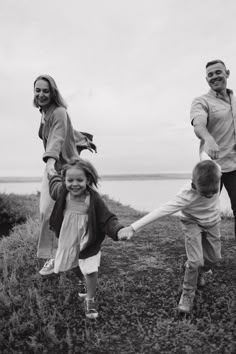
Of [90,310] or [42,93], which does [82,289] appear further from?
[42,93]

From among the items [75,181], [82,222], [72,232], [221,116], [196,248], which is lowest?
[196,248]

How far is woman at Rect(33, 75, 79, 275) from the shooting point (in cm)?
418

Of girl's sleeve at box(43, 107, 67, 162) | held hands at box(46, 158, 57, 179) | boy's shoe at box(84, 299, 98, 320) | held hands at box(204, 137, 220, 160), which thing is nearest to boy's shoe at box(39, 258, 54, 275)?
boy's shoe at box(84, 299, 98, 320)

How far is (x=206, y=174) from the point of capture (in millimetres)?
3076

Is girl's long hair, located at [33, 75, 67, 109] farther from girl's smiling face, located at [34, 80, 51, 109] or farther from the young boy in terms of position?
the young boy

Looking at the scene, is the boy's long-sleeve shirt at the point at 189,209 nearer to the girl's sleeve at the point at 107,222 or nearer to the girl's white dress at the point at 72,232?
the girl's sleeve at the point at 107,222

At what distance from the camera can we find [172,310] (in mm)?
3588

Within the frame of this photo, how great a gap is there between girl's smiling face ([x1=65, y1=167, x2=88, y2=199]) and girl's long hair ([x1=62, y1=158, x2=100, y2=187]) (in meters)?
0.05

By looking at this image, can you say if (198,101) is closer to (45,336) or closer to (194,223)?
(194,223)

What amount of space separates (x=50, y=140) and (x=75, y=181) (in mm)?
1100

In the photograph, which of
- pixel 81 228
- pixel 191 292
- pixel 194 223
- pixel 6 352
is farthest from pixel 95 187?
pixel 6 352

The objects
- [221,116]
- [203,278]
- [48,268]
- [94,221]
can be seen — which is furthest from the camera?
[48,268]

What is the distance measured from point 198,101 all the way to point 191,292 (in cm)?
229

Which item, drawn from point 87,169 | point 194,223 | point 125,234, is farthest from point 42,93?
point 194,223
